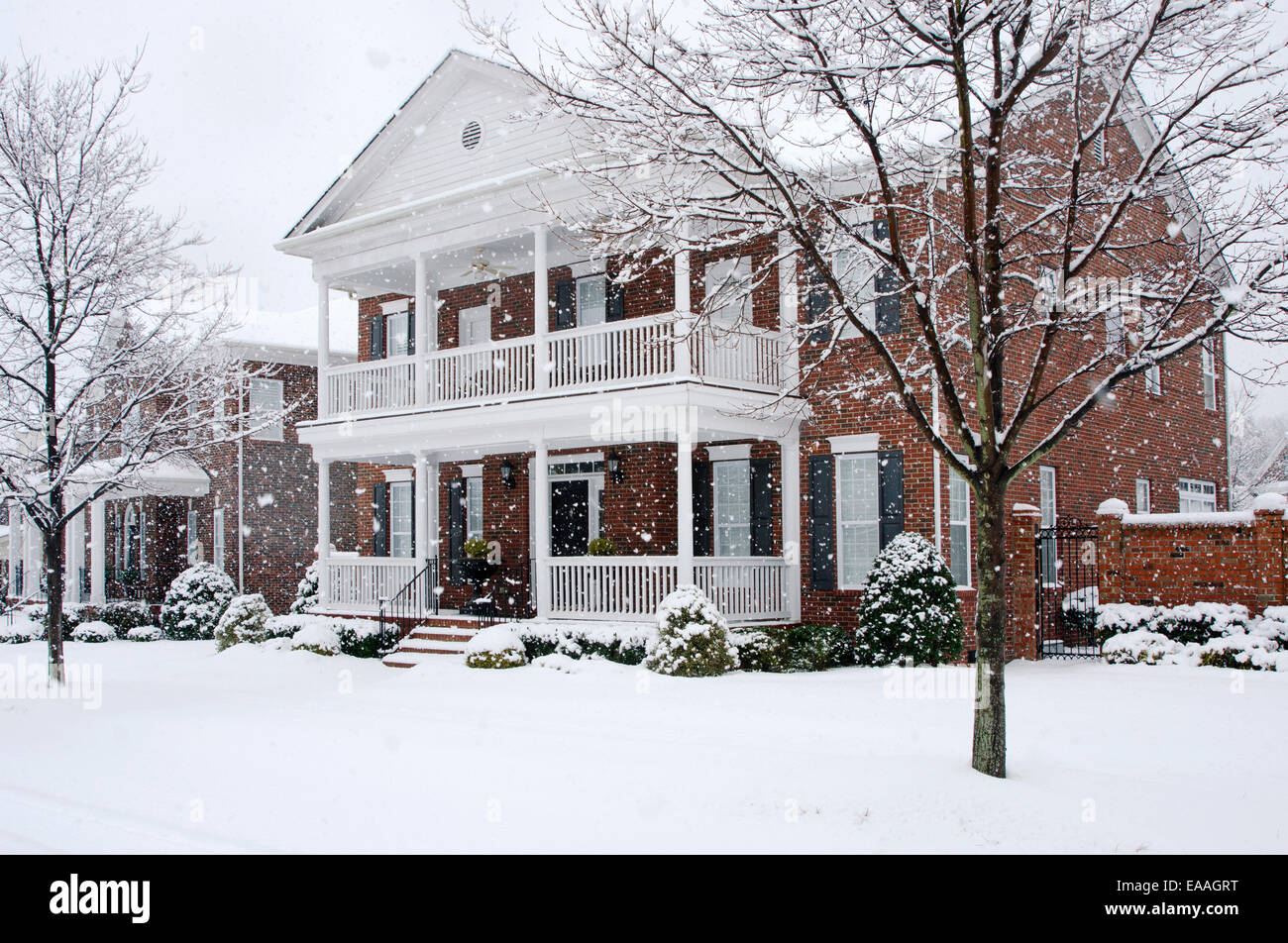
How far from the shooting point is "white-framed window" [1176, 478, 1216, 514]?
2194 cm

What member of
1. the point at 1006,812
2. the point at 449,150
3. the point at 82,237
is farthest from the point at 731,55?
the point at 449,150

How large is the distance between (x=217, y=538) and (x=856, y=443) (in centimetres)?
1798

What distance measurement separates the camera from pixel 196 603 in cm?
2389

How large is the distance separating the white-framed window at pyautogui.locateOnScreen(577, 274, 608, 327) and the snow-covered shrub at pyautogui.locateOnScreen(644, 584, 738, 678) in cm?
634

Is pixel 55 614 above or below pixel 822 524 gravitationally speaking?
below

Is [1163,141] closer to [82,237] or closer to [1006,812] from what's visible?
[1006,812]

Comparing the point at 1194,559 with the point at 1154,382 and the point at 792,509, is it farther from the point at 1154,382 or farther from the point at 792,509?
→ the point at 1154,382

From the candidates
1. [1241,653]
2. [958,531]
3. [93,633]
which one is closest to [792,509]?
[958,531]

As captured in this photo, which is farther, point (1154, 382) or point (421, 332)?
point (1154, 382)

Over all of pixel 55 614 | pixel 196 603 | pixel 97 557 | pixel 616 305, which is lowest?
pixel 196 603

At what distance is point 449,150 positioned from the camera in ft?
62.5

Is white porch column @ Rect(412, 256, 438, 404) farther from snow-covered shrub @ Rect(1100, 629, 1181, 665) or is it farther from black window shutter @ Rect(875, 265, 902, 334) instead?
snow-covered shrub @ Rect(1100, 629, 1181, 665)

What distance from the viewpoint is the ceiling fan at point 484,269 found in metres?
18.5
